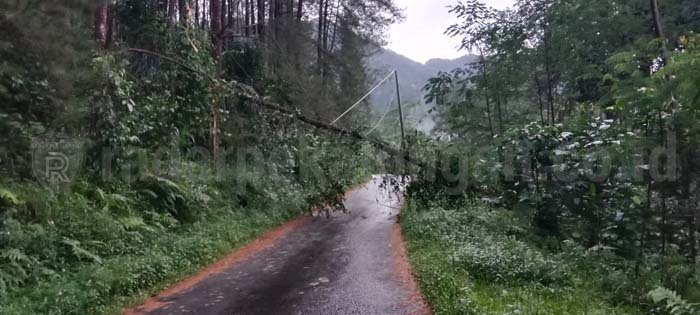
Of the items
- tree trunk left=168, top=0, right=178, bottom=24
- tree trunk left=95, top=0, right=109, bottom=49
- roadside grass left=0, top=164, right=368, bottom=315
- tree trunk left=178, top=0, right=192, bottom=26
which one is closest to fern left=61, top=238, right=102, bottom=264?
roadside grass left=0, top=164, right=368, bottom=315

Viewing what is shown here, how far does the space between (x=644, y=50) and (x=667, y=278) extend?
314 centimetres

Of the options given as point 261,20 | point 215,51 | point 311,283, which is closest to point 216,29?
point 215,51

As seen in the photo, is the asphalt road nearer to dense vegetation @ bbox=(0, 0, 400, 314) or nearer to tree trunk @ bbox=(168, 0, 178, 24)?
dense vegetation @ bbox=(0, 0, 400, 314)

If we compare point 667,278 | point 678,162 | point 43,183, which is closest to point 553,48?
point 678,162

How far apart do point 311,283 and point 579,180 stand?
5059mm

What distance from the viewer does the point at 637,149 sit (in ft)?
22.0

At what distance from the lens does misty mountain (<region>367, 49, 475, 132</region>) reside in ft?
108

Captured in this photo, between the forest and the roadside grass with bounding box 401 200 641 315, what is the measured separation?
0.04 metres

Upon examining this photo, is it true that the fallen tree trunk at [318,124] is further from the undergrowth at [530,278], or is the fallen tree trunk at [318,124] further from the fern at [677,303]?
the fern at [677,303]

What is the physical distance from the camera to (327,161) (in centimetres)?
1505

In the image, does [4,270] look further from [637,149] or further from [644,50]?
[644,50]

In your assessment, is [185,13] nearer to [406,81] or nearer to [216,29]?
[216,29]

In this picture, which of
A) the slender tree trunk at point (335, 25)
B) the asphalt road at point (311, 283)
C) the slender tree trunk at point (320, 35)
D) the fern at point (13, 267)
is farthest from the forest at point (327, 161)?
the slender tree trunk at point (335, 25)

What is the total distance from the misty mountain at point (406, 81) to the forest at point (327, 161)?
14860 mm
